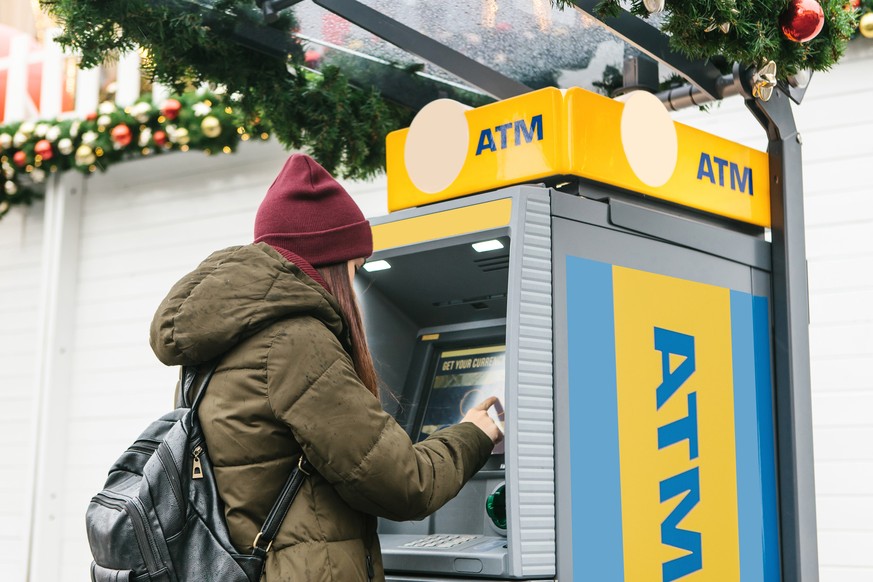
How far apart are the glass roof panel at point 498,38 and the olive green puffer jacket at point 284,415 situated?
1283 mm

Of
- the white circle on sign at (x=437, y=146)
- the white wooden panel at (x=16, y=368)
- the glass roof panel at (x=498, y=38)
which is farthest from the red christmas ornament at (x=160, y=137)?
the white circle on sign at (x=437, y=146)

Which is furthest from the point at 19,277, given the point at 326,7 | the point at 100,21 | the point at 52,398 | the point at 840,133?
the point at 840,133

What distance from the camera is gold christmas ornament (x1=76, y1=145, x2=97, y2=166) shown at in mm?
5680

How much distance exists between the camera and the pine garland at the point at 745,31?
6.86ft

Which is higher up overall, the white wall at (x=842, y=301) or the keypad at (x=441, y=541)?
the white wall at (x=842, y=301)

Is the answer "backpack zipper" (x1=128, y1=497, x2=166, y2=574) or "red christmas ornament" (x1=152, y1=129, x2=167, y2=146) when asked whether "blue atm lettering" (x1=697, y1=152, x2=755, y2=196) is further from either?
"red christmas ornament" (x1=152, y1=129, x2=167, y2=146)

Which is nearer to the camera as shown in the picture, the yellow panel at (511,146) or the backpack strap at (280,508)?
the backpack strap at (280,508)

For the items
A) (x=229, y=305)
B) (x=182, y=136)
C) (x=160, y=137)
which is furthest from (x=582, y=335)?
(x=160, y=137)

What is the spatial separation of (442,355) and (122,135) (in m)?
3.75

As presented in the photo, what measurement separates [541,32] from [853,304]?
172cm

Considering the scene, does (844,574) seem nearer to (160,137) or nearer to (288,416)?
(288,416)

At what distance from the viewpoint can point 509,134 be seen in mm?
2186

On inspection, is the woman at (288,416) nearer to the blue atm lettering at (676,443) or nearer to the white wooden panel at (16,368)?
the blue atm lettering at (676,443)

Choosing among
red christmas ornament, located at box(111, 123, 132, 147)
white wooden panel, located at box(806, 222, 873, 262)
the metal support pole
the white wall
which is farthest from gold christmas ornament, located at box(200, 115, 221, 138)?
the metal support pole
